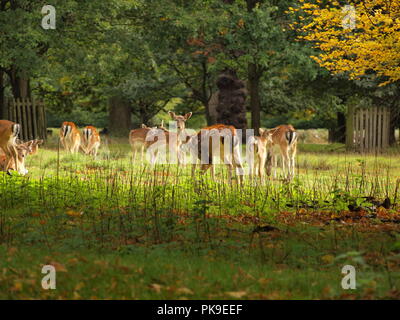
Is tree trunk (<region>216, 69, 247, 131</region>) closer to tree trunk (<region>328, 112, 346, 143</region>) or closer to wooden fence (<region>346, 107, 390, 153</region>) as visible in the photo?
wooden fence (<region>346, 107, 390, 153</region>)

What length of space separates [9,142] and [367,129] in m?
15.7

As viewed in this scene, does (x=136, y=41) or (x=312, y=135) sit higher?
(x=136, y=41)

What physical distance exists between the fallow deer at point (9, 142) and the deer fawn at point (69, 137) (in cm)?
598

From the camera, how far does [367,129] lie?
2627 cm

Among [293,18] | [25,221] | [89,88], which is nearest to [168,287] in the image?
[25,221]

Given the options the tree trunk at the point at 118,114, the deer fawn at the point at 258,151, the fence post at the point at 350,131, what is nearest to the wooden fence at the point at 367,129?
the fence post at the point at 350,131

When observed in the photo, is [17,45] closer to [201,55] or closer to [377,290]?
[201,55]

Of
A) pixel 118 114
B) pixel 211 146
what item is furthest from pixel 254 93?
pixel 211 146

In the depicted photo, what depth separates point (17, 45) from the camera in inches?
→ 859

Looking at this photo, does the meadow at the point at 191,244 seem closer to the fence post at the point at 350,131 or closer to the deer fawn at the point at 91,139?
the deer fawn at the point at 91,139

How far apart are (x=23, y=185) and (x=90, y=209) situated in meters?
1.80

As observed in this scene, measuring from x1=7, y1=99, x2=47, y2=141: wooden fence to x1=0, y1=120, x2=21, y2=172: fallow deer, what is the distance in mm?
11111

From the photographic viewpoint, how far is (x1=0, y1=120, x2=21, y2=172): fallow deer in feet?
49.6
